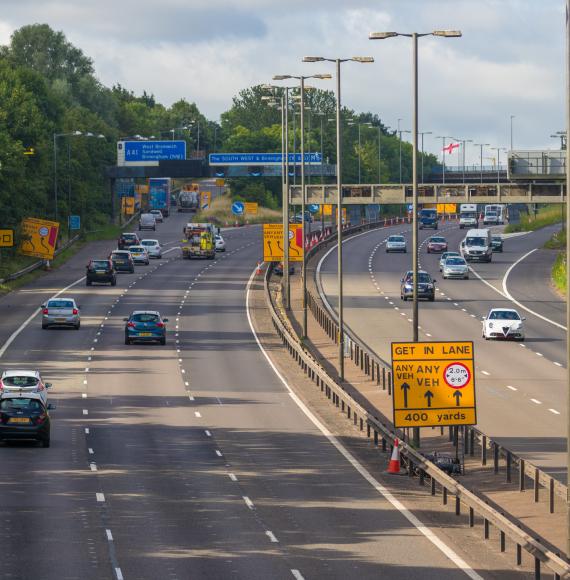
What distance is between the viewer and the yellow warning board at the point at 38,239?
111m

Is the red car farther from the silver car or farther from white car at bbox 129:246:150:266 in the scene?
the silver car

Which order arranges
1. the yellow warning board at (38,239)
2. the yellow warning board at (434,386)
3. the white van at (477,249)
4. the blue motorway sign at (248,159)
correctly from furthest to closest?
1. the blue motorway sign at (248,159)
2. the white van at (477,249)
3. the yellow warning board at (38,239)
4. the yellow warning board at (434,386)

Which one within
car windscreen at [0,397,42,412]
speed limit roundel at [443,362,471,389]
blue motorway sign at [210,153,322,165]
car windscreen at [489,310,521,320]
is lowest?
car windscreen at [489,310,521,320]

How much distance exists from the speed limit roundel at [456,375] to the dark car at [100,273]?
64.7 m

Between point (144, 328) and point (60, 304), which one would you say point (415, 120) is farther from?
point (60, 304)

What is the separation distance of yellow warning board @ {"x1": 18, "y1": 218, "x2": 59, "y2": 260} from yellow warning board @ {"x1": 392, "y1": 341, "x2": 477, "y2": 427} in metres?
73.8

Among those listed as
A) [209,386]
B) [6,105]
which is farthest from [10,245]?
[209,386]

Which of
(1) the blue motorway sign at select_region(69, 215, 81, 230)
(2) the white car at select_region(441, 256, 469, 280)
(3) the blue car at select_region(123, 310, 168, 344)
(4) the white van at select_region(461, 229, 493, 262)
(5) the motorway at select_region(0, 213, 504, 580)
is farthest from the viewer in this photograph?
(1) the blue motorway sign at select_region(69, 215, 81, 230)

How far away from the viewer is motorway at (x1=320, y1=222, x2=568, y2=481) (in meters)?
49.1

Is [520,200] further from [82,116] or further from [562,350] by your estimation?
[82,116]

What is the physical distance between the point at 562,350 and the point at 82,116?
109 m

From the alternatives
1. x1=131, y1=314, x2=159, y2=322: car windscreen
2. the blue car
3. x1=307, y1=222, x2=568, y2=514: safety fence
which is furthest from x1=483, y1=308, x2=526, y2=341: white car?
x1=131, y1=314, x2=159, y2=322: car windscreen

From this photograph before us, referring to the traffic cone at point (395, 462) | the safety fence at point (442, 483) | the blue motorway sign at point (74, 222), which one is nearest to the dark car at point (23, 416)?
the safety fence at point (442, 483)

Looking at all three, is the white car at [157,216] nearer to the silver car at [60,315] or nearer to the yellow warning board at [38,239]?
the yellow warning board at [38,239]
